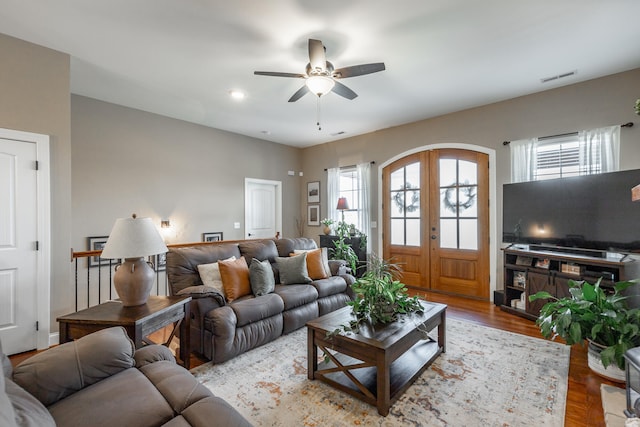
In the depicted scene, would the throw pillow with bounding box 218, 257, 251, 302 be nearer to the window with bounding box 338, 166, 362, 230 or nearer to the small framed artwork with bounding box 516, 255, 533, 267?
the window with bounding box 338, 166, 362, 230

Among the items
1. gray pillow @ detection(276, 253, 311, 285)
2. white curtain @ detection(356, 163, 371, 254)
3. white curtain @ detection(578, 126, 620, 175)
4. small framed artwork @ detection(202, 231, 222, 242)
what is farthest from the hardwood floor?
small framed artwork @ detection(202, 231, 222, 242)

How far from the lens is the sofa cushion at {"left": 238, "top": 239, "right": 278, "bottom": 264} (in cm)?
356

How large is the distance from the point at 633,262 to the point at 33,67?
603cm

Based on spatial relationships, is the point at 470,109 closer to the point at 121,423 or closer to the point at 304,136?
the point at 304,136

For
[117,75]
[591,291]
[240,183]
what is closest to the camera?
[591,291]

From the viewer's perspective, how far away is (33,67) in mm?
2820

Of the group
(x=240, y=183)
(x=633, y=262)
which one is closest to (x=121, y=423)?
(x=633, y=262)

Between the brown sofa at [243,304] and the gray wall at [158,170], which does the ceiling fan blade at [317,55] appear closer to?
the brown sofa at [243,304]

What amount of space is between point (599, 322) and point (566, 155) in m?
2.30

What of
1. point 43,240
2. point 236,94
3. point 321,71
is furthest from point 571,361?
point 43,240

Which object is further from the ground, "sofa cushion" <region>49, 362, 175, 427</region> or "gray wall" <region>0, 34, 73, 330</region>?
"gray wall" <region>0, 34, 73, 330</region>

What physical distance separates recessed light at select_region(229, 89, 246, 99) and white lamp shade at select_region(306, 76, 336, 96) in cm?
144

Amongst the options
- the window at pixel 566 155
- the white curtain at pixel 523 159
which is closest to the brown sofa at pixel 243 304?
→ the white curtain at pixel 523 159

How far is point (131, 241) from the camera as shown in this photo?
2240 mm
